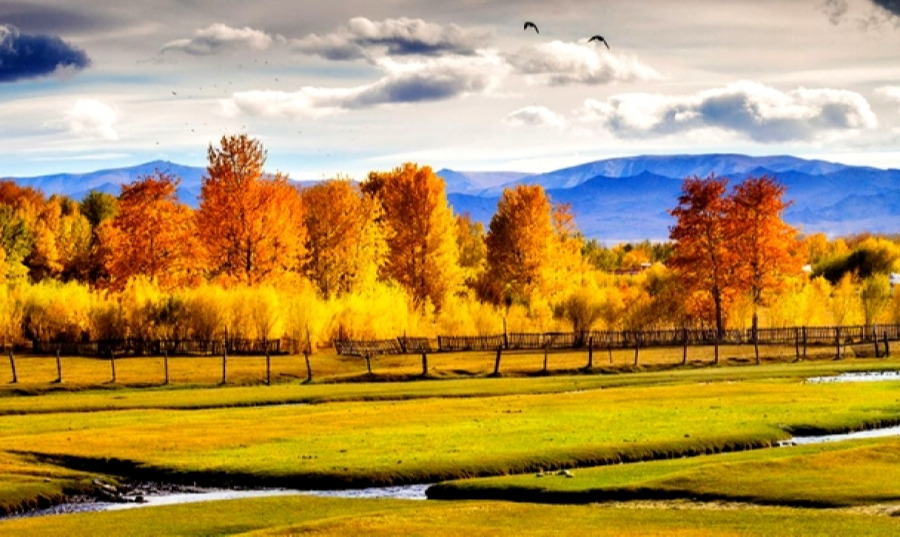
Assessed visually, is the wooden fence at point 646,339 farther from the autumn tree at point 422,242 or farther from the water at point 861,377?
the water at point 861,377

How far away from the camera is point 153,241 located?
10906 centimetres

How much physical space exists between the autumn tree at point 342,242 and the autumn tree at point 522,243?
11.9 meters

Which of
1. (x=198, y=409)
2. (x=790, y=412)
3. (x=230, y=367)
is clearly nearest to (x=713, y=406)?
(x=790, y=412)

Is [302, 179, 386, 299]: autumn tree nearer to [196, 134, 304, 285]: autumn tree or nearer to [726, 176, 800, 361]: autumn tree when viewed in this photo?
[196, 134, 304, 285]: autumn tree

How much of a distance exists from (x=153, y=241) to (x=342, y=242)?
58.8 feet

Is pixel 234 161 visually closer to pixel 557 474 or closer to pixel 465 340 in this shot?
pixel 465 340

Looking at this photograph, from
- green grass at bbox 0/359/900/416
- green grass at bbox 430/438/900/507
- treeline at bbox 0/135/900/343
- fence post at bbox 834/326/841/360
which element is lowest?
green grass at bbox 430/438/900/507

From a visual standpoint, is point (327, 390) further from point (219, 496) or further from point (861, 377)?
point (219, 496)

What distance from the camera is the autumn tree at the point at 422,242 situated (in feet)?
383

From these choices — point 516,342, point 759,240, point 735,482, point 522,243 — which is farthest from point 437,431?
point 522,243

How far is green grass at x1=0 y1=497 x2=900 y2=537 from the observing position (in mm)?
31109

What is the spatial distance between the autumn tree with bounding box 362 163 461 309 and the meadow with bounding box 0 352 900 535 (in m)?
34.3

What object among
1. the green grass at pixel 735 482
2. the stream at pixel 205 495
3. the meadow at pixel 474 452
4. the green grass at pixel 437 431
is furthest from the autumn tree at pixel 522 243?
the stream at pixel 205 495

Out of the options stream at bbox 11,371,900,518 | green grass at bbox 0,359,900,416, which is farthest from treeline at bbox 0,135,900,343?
stream at bbox 11,371,900,518
